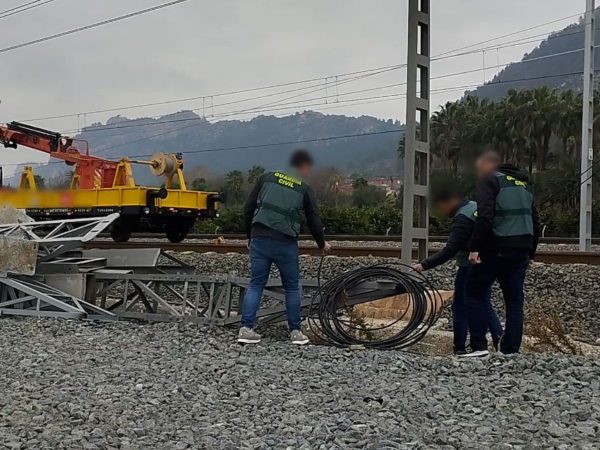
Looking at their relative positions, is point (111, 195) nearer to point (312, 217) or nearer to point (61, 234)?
point (61, 234)

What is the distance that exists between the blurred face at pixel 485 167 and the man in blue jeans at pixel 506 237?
19mm

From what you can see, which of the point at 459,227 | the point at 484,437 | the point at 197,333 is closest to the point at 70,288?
the point at 197,333

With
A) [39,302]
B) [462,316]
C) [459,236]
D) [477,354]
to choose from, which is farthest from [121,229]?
[477,354]

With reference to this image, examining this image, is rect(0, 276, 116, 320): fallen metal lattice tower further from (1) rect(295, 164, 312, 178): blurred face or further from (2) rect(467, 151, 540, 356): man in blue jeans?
(2) rect(467, 151, 540, 356): man in blue jeans

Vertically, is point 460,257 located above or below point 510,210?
below

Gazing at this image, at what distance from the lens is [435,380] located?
445 cm

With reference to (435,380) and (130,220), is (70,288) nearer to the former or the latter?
(435,380)

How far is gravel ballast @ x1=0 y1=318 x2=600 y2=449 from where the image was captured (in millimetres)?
3445

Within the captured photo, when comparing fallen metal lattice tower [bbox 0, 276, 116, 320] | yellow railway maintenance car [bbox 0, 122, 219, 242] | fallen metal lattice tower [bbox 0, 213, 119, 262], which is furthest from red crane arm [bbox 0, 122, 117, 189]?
fallen metal lattice tower [bbox 0, 276, 116, 320]

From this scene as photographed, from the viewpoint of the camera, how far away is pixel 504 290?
17.8 feet

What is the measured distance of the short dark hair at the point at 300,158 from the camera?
20.2 ft

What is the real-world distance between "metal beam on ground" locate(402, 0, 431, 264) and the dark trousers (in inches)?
61.8

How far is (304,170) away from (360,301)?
1.37 metres

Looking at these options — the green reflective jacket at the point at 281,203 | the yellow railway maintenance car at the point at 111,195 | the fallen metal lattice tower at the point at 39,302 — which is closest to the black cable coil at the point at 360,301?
the green reflective jacket at the point at 281,203
